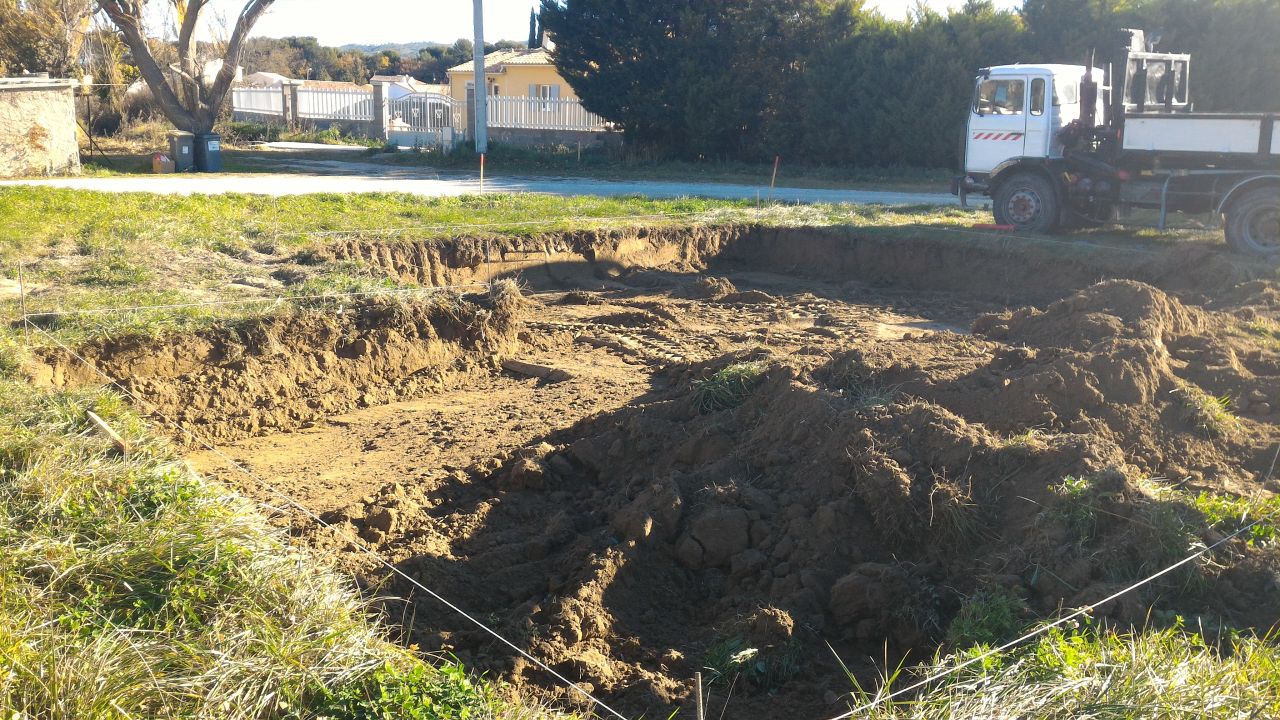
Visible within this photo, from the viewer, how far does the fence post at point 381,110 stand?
36375 millimetres

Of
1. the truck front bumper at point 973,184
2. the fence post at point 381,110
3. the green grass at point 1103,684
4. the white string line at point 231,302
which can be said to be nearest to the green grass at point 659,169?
the truck front bumper at point 973,184

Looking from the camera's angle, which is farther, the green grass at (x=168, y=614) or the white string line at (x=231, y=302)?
the white string line at (x=231, y=302)

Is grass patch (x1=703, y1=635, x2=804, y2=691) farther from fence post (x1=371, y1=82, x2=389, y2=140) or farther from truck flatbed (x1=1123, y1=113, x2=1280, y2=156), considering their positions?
fence post (x1=371, y1=82, x2=389, y2=140)

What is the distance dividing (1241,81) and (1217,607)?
2190 centimetres

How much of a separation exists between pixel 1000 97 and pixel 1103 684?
14.0 metres

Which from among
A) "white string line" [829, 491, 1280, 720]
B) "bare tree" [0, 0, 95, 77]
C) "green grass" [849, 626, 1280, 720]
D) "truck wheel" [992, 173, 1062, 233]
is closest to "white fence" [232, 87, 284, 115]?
"bare tree" [0, 0, 95, 77]

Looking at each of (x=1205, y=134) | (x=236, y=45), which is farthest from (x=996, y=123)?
(x=236, y=45)

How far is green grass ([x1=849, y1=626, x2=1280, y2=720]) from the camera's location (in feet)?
11.6

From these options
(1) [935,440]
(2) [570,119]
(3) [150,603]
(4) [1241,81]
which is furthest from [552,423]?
(2) [570,119]

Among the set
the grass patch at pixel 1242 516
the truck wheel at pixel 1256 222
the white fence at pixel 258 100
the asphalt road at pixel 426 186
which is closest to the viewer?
the grass patch at pixel 1242 516

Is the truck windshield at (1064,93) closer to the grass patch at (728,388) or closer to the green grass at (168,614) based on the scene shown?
the grass patch at (728,388)

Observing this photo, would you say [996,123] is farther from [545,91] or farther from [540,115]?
[545,91]

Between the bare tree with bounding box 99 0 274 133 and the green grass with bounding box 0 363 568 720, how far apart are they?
2301cm

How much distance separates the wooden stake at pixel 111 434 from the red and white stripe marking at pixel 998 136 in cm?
1385
